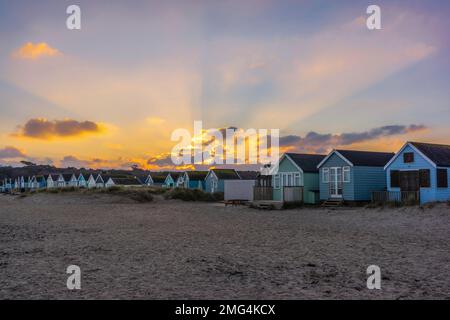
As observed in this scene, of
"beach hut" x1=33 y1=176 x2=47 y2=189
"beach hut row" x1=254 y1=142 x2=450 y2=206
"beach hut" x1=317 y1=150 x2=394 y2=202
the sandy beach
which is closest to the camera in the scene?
the sandy beach

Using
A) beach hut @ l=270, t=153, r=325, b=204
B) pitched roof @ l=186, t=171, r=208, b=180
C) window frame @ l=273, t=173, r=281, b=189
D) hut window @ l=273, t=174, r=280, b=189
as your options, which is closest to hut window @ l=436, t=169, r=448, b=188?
Answer: beach hut @ l=270, t=153, r=325, b=204

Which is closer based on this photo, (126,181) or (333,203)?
(333,203)

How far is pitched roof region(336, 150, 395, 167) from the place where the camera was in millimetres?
36125

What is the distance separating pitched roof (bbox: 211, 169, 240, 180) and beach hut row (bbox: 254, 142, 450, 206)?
61.7 ft

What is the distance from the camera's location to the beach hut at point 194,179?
7138 cm

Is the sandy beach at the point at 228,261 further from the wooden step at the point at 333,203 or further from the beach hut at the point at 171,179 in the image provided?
the beach hut at the point at 171,179

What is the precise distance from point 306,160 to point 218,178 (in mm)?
23521

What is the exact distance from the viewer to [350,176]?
117ft

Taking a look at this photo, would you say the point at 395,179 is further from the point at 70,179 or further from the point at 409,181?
the point at 70,179

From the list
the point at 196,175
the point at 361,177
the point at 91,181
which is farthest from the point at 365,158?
the point at 91,181

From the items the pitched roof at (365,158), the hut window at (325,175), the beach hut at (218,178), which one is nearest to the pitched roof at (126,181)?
the beach hut at (218,178)

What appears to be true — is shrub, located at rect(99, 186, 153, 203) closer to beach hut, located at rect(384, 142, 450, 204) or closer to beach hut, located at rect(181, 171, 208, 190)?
beach hut, located at rect(181, 171, 208, 190)

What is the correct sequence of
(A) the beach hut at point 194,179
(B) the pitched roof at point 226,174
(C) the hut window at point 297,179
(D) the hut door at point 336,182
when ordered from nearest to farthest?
(D) the hut door at point 336,182
(C) the hut window at point 297,179
(B) the pitched roof at point 226,174
(A) the beach hut at point 194,179
